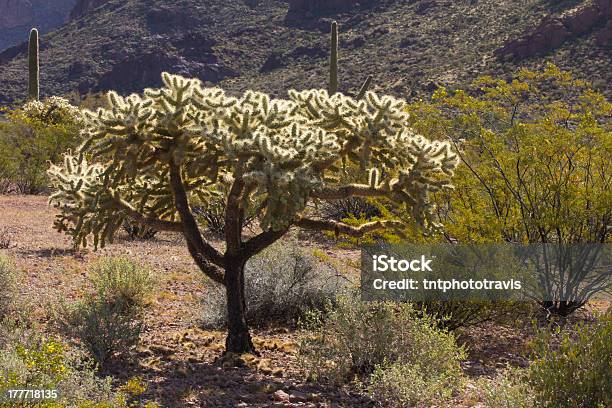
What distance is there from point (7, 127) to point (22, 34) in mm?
110136

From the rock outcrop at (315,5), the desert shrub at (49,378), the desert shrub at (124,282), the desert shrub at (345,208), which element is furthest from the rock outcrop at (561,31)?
the desert shrub at (49,378)

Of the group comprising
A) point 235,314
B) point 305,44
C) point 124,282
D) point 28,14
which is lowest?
point 235,314

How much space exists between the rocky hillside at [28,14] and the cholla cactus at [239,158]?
12682 centimetres

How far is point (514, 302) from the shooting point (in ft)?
27.4

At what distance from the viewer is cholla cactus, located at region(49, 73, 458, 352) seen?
6.03m

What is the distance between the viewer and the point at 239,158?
239 inches

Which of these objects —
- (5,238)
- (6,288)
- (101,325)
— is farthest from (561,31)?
(101,325)

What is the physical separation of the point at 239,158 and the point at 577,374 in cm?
308

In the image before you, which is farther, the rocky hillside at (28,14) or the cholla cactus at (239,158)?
the rocky hillside at (28,14)

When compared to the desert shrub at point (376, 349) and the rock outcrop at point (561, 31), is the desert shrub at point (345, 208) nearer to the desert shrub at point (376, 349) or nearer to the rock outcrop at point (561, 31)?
the desert shrub at point (376, 349)

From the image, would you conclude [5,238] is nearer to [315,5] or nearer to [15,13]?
[315,5]

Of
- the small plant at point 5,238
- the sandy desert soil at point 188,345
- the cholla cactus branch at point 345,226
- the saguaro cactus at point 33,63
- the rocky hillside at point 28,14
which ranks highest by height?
the rocky hillside at point 28,14

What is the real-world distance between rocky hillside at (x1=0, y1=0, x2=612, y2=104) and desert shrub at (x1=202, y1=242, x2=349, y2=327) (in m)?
25.8

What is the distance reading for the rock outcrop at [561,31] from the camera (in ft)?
118
